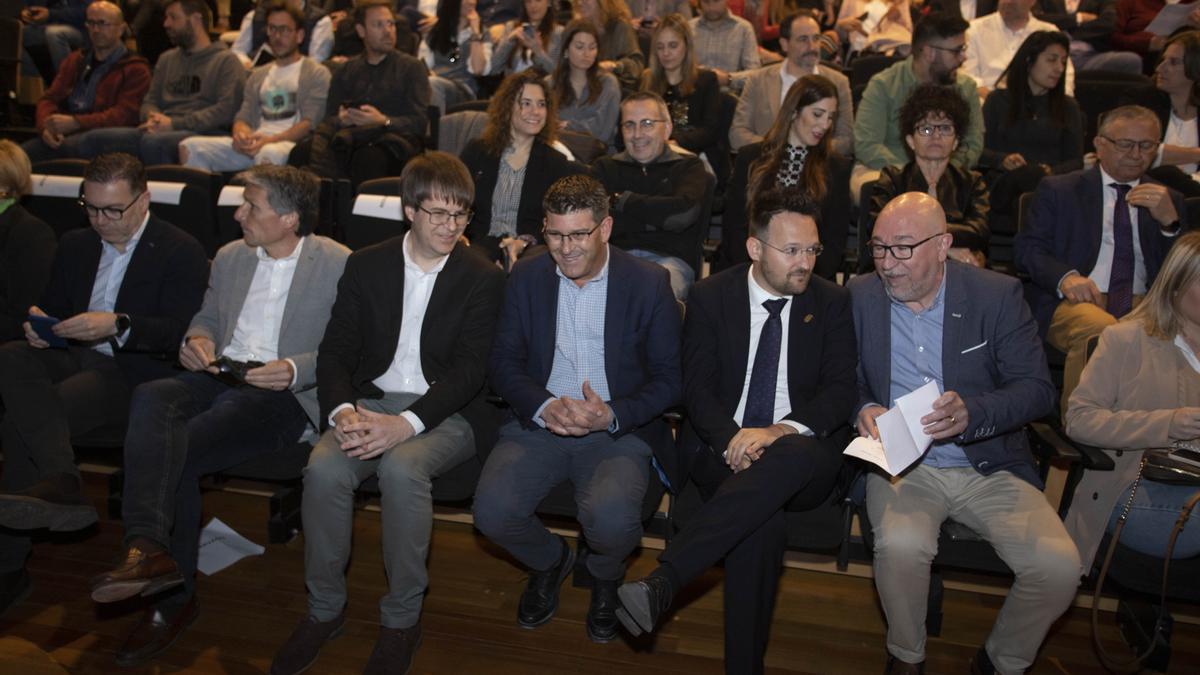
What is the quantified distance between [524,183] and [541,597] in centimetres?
192

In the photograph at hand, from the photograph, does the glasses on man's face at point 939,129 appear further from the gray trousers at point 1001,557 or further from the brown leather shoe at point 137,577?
the brown leather shoe at point 137,577

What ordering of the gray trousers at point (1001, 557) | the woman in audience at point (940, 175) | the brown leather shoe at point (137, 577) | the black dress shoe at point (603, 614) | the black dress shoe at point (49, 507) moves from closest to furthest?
the gray trousers at point (1001, 557) → the brown leather shoe at point (137, 577) → the black dress shoe at point (49, 507) → the black dress shoe at point (603, 614) → the woman in audience at point (940, 175)

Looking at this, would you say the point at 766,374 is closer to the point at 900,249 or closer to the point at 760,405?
the point at 760,405

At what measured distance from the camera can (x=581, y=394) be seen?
2.88 m

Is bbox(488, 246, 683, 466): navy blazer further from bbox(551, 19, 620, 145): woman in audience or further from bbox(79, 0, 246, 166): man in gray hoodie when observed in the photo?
bbox(79, 0, 246, 166): man in gray hoodie

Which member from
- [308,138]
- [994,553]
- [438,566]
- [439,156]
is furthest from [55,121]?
[994,553]

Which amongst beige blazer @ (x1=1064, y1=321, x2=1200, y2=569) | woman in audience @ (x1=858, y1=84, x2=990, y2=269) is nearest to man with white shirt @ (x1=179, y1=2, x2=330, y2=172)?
woman in audience @ (x1=858, y1=84, x2=990, y2=269)

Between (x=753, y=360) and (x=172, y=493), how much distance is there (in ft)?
5.87

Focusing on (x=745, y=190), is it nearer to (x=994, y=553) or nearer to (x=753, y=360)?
(x=753, y=360)

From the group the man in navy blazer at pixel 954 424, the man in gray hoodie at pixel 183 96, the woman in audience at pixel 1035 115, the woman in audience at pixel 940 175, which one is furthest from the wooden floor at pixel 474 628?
the man in gray hoodie at pixel 183 96

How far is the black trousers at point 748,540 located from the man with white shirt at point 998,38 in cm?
394

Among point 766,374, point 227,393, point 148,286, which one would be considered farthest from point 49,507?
point 766,374

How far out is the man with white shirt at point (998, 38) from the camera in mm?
5402

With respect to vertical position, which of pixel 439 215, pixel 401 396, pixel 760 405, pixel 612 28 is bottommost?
pixel 401 396
